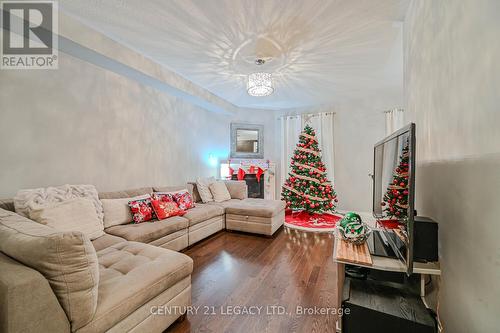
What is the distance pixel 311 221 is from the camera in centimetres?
403

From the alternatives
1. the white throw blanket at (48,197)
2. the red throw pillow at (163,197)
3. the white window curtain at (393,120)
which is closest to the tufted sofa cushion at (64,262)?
the white throw blanket at (48,197)

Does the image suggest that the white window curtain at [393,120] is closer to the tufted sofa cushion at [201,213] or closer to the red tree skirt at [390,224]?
the red tree skirt at [390,224]

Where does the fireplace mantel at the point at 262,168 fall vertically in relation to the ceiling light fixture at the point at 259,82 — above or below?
below

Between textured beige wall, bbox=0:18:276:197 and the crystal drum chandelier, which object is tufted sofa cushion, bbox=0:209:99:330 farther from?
the crystal drum chandelier

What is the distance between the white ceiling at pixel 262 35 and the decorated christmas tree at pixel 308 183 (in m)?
1.41

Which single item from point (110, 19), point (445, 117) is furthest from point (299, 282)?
point (110, 19)

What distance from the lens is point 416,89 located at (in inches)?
67.7

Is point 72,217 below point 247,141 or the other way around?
below

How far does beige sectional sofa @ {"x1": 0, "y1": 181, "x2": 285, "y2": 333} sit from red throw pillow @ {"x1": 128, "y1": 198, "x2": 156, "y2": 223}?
505 mm

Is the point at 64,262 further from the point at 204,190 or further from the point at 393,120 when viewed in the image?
the point at 393,120

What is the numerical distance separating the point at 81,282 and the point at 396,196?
73.2 inches

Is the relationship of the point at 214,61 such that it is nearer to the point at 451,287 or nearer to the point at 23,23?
the point at 23,23

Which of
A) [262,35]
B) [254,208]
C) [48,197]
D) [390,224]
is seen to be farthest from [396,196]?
[48,197]

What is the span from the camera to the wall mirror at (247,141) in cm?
537
